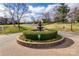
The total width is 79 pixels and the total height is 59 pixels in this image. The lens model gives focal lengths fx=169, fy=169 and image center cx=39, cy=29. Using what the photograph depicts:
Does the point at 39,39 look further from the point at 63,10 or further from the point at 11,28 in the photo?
the point at 63,10

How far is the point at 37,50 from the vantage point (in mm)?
3480

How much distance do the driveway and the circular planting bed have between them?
0.08 meters

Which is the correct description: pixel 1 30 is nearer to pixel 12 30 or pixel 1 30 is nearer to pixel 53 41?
pixel 12 30

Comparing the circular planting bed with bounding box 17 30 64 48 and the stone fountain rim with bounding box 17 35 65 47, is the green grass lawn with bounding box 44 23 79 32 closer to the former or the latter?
the circular planting bed with bounding box 17 30 64 48

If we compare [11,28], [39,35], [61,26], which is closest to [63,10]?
[61,26]

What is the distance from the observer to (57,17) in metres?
3.63

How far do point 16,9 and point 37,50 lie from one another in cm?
97

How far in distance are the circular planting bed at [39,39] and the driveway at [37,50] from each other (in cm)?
8

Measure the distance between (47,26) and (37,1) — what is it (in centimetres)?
57

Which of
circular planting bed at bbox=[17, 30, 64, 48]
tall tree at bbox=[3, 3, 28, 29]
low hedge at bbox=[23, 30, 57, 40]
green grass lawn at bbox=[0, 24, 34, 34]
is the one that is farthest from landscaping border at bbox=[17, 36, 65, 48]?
tall tree at bbox=[3, 3, 28, 29]

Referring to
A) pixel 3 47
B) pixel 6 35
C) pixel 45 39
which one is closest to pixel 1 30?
pixel 6 35

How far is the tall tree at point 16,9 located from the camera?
11.7 feet

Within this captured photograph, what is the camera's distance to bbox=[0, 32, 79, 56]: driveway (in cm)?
348

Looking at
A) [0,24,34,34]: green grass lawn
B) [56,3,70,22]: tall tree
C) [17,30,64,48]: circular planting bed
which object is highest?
[56,3,70,22]: tall tree
